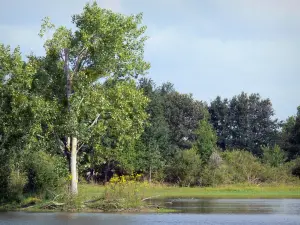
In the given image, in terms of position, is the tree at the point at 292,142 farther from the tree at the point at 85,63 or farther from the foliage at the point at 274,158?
the tree at the point at 85,63

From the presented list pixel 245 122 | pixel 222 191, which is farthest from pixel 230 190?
pixel 245 122

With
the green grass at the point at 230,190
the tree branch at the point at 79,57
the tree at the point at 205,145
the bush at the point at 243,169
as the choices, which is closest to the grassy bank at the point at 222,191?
the green grass at the point at 230,190

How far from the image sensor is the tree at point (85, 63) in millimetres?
40844

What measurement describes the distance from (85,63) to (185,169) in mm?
35094

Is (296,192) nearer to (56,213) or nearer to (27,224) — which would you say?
(56,213)

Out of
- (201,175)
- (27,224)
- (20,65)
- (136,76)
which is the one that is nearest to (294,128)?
(201,175)

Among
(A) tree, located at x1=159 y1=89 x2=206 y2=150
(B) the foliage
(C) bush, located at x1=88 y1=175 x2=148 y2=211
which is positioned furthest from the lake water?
(A) tree, located at x1=159 y1=89 x2=206 y2=150

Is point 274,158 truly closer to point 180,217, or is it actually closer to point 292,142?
point 292,142

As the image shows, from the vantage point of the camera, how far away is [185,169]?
75.0 meters

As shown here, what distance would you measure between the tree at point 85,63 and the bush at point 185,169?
3354cm

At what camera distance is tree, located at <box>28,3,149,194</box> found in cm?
4084

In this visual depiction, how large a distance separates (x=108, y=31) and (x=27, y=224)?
15.1 metres

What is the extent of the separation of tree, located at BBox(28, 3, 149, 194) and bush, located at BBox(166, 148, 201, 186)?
33537mm

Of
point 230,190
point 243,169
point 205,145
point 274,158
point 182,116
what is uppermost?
point 182,116
